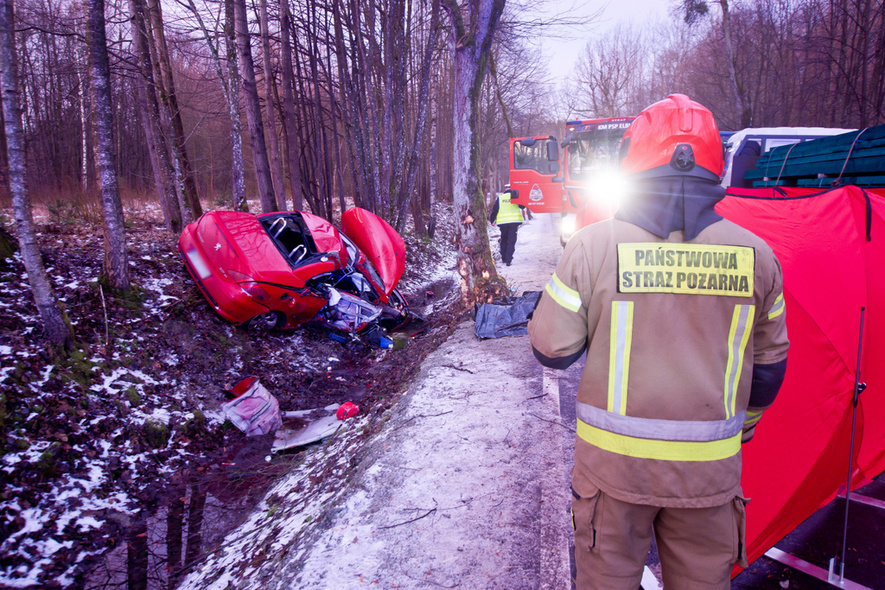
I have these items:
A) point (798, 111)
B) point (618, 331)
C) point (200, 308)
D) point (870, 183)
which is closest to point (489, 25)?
point (870, 183)

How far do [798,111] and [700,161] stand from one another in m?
26.3

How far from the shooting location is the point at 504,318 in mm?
6852

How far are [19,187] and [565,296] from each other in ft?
18.9

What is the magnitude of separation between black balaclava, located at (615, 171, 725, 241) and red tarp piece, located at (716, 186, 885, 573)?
171 cm

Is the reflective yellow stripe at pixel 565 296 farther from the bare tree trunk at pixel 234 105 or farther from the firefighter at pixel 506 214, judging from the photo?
the bare tree trunk at pixel 234 105

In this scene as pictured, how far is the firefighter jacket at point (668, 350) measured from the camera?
151cm

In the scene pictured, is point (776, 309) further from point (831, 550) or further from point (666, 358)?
Result: point (831, 550)

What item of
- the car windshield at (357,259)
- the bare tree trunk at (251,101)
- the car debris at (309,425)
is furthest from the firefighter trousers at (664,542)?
the bare tree trunk at (251,101)

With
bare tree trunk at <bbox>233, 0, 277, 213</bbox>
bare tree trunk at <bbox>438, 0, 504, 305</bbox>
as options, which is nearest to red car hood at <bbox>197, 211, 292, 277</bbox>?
bare tree trunk at <bbox>438, 0, 504, 305</bbox>

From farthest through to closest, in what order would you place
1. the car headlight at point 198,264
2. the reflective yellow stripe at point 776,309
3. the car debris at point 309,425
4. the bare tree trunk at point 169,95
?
the bare tree trunk at point 169,95 < the car headlight at point 198,264 < the car debris at point 309,425 < the reflective yellow stripe at point 776,309

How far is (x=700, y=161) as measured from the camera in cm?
164

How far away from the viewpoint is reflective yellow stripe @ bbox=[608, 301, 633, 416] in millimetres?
1538

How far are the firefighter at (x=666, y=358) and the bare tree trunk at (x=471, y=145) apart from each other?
6.05 meters

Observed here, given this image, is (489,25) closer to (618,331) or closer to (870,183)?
(870,183)
